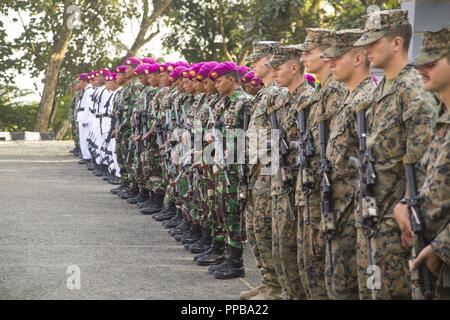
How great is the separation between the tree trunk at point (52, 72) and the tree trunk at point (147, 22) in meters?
2.67

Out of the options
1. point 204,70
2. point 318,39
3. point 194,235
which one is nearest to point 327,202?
point 318,39

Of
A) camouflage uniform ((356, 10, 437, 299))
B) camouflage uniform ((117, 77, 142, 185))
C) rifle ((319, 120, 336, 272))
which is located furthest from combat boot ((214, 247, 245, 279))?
camouflage uniform ((117, 77, 142, 185))

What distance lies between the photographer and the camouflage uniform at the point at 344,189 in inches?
223

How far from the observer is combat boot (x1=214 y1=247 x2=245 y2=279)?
8836mm

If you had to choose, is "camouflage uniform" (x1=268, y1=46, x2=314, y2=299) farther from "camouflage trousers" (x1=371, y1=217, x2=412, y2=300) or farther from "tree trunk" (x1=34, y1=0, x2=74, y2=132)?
"tree trunk" (x1=34, y1=0, x2=74, y2=132)

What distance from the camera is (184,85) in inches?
441

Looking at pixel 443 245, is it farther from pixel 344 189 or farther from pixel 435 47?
pixel 344 189

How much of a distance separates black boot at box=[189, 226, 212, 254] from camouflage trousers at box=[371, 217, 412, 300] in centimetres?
505

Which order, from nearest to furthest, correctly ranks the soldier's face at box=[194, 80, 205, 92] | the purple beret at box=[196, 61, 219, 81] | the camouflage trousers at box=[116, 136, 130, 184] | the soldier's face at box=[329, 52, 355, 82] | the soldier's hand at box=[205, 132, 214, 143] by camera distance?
the soldier's face at box=[329, 52, 355, 82], the soldier's hand at box=[205, 132, 214, 143], the purple beret at box=[196, 61, 219, 81], the soldier's face at box=[194, 80, 205, 92], the camouflage trousers at box=[116, 136, 130, 184]

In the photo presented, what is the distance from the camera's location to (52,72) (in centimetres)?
3388

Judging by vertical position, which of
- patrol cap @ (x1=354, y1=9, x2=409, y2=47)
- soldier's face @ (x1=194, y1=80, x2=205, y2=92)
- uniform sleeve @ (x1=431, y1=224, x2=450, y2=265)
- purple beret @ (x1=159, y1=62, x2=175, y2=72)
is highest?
patrol cap @ (x1=354, y1=9, x2=409, y2=47)

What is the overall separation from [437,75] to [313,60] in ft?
6.41
